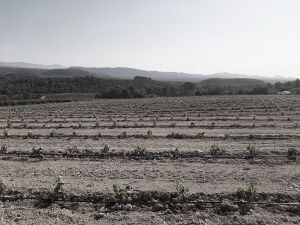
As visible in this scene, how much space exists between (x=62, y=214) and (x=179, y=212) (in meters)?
2.96

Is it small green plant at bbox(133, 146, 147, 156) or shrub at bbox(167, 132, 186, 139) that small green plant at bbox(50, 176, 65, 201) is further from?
shrub at bbox(167, 132, 186, 139)

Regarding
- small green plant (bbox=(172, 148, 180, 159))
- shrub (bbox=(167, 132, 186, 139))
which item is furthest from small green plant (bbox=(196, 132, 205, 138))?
small green plant (bbox=(172, 148, 180, 159))

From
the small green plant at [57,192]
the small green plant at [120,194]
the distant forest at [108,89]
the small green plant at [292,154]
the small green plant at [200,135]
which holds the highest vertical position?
the small green plant at [292,154]

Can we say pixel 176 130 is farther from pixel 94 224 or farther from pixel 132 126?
pixel 94 224

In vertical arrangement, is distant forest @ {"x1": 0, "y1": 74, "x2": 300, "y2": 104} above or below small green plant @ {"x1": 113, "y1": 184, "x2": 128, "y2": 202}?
below

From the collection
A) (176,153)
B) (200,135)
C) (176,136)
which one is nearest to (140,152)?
(176,153)

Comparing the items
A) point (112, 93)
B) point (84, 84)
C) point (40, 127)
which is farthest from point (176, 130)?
point (84, 84)

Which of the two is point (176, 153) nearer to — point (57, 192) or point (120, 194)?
point (120, 194)

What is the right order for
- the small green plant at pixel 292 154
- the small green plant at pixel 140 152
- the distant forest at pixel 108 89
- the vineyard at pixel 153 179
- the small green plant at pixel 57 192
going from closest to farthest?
the vineyard at pixel 153 179 < the small green plant at pixel 57 192 < the small green plant at pixel 292 154 < the small green plant at pixel 140 152 < the distant forest at pixel 108 89

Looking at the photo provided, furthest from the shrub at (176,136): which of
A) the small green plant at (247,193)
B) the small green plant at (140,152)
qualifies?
the small green plant at (247,193)

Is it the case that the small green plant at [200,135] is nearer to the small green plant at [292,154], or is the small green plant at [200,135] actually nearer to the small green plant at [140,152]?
the small green plant at [140,152]

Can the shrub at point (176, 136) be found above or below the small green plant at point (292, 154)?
below

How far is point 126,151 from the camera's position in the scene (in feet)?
56.0

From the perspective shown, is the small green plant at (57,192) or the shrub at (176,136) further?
the shrub at (176,136)
